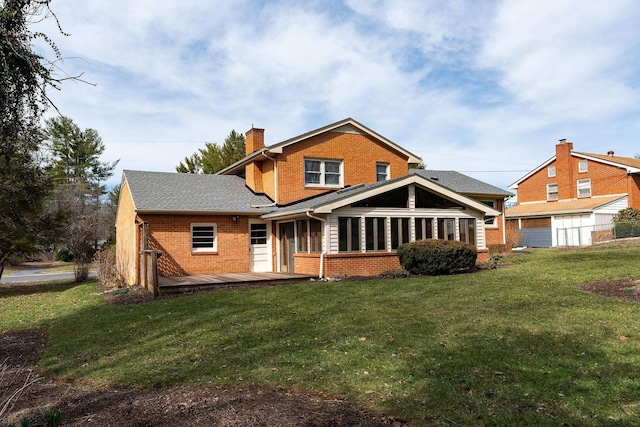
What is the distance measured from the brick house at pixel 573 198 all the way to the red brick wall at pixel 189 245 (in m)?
23.0

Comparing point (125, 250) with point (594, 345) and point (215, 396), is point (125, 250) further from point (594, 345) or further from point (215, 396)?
point (594, 345)

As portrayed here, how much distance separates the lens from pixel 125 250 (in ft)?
65.3

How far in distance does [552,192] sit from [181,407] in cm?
4033

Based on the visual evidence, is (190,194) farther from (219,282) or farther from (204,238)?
(219,282)

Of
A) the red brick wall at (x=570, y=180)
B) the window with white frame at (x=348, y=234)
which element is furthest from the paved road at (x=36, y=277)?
the red brick wall at (x=570, y=180)

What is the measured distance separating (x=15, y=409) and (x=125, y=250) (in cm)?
1572

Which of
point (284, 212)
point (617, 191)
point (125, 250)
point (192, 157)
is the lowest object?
point (125, 250)

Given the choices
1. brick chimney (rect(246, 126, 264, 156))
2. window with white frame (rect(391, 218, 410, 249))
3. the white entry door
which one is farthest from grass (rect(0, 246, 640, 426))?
brick chimney (rect(246, 126, 264, 156))

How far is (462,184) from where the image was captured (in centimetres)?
2622

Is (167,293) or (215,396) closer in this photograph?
(215,396)

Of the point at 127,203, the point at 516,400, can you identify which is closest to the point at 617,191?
the point at 127,203

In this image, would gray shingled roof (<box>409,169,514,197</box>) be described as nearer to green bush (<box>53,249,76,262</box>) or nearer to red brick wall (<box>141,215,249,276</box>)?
red brick wall (<box>141,215,249,276</box>)

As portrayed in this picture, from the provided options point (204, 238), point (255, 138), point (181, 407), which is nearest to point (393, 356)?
point (181, 407)

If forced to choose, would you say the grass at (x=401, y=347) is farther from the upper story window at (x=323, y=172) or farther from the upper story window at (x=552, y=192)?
the upper story window at (x=552, y=192)
